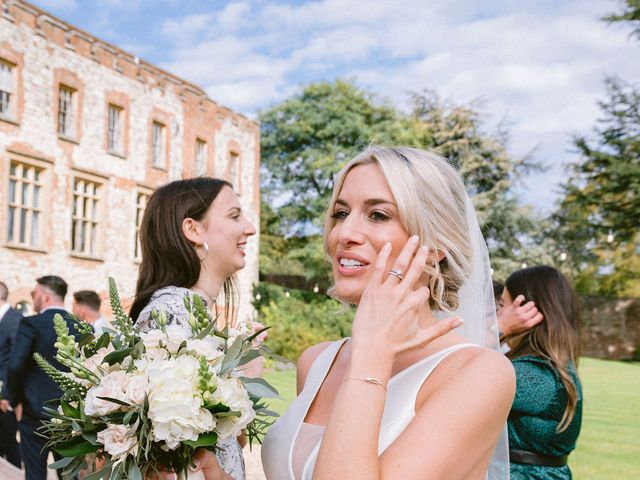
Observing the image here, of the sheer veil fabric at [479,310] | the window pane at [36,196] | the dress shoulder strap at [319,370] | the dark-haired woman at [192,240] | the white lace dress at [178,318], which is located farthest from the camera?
the window pane at [36,196]

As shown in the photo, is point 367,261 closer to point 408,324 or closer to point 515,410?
point 408,324

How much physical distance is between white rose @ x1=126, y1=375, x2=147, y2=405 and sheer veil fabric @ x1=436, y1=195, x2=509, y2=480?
1160 mm

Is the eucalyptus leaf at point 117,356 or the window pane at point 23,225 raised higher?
the window pane at point 23,225

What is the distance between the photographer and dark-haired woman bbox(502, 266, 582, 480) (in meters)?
4.07

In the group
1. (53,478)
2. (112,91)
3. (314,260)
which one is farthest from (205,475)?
(314,260)

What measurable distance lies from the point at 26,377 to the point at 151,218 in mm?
4094

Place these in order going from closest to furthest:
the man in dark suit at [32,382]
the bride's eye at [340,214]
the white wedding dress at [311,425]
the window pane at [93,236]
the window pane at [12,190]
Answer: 1. the white wedding dress at [311,425]
2. the bride's eye at [340,214]
3. the man in dark suit at [32,382]
4. the window pane at [12,190]
5. the window pane at [93,236]

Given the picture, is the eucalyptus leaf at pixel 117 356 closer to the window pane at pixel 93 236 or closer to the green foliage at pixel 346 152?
the window pane at pixel 93 236

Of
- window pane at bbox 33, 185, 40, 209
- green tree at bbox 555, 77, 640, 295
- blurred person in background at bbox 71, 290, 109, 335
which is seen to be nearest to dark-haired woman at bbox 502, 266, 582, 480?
blurred person in background at bbox 71, 290, 109, 335

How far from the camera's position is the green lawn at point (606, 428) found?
29.3 ft

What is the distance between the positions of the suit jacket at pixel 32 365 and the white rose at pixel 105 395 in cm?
511

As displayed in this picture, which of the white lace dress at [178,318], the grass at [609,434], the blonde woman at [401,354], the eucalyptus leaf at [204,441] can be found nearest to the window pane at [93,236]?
the grass at [609,434]

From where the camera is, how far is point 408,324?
1846 mm

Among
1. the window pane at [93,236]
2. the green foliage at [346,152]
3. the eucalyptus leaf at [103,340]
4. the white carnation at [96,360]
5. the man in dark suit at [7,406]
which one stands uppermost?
the green foliage at [346,152]
